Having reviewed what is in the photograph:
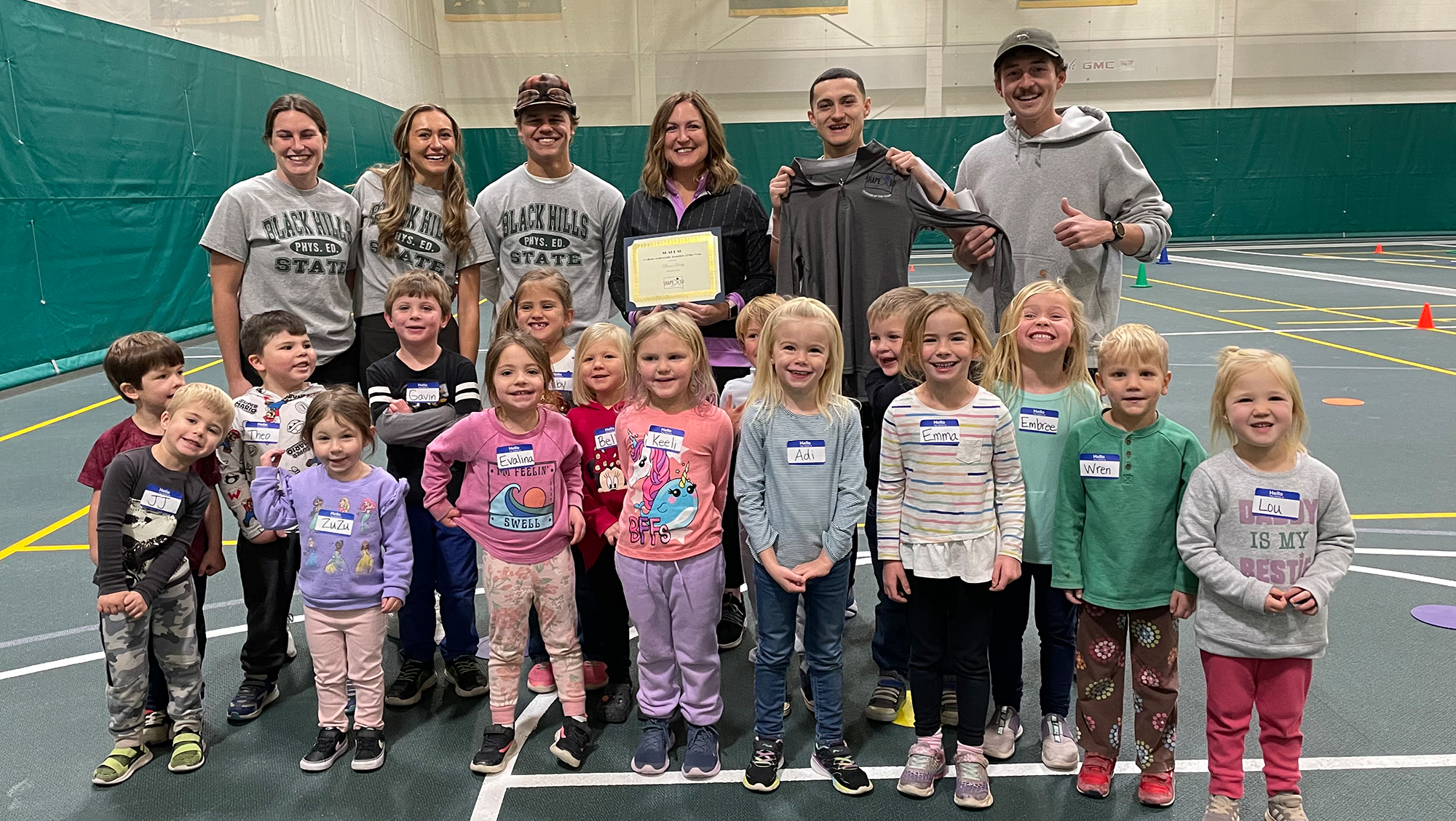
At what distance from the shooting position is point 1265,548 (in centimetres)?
247

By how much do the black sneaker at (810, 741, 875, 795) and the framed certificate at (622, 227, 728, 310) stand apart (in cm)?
169

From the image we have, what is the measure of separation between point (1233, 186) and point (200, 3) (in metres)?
21.8

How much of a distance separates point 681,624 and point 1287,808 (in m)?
1.77

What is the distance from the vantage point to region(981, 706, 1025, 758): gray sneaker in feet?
9.84

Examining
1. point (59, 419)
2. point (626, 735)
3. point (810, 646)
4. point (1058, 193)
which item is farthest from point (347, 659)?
point (59, 419)

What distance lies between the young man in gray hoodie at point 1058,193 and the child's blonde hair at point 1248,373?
76 cm

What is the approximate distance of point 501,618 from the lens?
9.93 ft

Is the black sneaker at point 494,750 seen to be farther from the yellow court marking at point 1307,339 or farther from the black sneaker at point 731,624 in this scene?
the yellow court marking at point 1307,339

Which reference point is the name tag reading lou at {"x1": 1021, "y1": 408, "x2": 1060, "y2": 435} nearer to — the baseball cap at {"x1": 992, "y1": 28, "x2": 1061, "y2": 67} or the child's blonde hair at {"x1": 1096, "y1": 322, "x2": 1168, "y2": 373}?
the child's blonde hair at {"x1": 1096, "y1": 322, "x2": 1168, "y2": 373}

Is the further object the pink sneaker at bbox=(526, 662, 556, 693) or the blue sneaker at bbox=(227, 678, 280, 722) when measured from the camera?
the pink sneaker at bbox=(526, 662, 556, 693)

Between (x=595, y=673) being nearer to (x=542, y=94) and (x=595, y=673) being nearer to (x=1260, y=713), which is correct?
(x=1260, y=713)

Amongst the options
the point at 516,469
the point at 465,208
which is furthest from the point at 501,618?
the point at 465,208

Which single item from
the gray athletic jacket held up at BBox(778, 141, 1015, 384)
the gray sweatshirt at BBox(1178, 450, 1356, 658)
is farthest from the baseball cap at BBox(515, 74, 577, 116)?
the gray sweatshirt at BBox(1178, 450, 1356, 658)

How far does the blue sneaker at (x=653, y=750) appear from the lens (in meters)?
2.98
